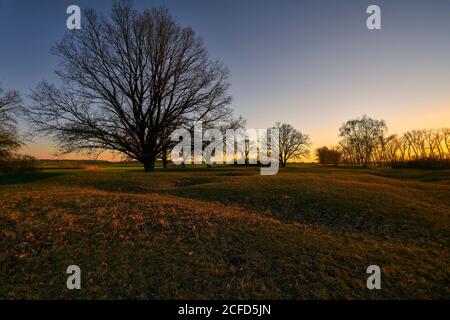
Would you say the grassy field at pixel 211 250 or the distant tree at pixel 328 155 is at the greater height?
the distant tree at pixel 328 155

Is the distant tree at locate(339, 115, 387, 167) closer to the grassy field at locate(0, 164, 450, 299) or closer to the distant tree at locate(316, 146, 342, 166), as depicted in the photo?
the distant tree at locate(316, 146, 342, 166)

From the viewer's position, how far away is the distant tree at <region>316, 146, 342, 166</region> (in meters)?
87.9

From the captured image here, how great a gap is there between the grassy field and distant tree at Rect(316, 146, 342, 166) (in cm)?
8380

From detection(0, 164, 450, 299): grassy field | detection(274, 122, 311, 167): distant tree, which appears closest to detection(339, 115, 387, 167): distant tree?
detection(274, 122, 311, 167): distant tree

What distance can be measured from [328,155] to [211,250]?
94.0m

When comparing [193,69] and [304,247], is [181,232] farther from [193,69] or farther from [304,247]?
[193,69]

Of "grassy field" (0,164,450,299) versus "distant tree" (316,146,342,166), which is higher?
"distant tree" (316,146,342,166)

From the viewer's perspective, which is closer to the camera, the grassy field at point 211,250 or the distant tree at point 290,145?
the grassy field at point 211,250

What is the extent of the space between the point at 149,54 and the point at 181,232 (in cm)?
1995

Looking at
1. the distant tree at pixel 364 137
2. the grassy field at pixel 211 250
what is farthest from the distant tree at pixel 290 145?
the grassy field at pixel 211 250

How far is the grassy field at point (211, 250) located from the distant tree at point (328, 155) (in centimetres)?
8380

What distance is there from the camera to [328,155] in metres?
90.2

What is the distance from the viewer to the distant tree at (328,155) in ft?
Answer: 289

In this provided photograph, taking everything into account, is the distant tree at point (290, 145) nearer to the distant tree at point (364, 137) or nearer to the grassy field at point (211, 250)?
the distant tree at point (364, 137)
